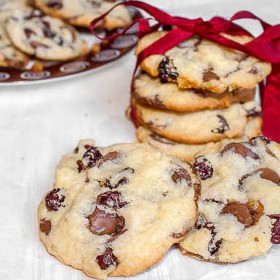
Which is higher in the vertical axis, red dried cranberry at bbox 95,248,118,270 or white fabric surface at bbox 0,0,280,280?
red dried cranberry at bbox 95,248,118,270

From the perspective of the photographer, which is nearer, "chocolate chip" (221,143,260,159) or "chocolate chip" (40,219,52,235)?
"chocolate chip" (40,219,52,235)

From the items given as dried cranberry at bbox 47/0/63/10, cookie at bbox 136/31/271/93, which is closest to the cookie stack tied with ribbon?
cookie at bbox 136/31/271/93

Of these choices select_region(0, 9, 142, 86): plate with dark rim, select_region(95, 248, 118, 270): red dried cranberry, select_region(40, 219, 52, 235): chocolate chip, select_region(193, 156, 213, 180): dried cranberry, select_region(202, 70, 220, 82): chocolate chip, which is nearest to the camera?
select_region(95, 248, 118, 270): red dried cranberry

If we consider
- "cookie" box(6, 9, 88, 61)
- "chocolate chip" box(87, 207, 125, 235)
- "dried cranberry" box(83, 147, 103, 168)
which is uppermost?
"chocolate chip" box(87, 207, 125, 235)

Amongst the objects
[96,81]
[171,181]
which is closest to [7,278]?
[171,181]

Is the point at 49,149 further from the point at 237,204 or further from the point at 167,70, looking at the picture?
the point at 237,204

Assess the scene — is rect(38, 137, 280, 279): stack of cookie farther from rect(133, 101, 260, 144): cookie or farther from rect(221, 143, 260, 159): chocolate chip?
rect(133, 101, 260, 144): cookie

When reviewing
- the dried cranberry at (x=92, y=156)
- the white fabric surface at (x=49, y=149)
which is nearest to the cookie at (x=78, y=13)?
the white fabric surface at (x=49, y=149)

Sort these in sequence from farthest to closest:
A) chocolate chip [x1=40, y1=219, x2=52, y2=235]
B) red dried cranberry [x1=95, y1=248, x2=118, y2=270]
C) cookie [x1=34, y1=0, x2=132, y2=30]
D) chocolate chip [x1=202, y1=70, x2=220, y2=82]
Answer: cookie [x1=34, y1=0, x2=132, y2=30] < chocolate chip [x1=202, y1=70, x2=220, y2=82] < chocolate chip [x1=40, y1=219, x2=52, y2=235] < red dried cranberry [x1=95, y1=248, x2=118, y2=270]
